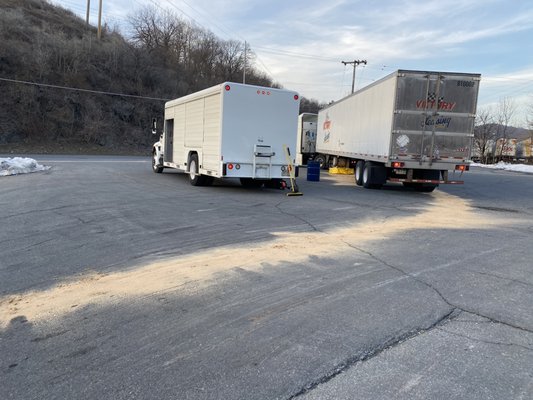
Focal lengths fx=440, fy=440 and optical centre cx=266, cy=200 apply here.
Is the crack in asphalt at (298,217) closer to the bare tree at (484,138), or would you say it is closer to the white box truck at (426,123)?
the white box truck at (426,123)

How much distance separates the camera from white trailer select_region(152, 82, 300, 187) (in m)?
13.9

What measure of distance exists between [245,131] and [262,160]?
1.10 meters

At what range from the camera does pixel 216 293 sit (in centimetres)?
483

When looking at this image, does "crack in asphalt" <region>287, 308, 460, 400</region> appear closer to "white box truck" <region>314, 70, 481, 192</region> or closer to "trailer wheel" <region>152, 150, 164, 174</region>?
"white box truck" <region>314, 70, 481, 192</region>

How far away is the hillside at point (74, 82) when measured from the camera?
132 feet

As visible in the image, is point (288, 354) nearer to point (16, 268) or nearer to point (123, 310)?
point (123, 310)

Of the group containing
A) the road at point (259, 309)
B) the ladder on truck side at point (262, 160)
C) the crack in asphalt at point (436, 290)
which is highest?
the ladder on truck side at point (262, 160)

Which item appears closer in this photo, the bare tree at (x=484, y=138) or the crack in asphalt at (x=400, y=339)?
the crack in asphalt at (x=400, y=339)

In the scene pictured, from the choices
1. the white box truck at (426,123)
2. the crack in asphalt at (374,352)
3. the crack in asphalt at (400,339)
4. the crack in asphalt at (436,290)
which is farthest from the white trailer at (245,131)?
the crack in asphalt at (374,352)

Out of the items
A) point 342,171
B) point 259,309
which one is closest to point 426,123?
point 342,171

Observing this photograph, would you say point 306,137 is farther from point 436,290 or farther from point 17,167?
point 436,290

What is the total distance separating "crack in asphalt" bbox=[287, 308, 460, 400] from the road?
0.01m

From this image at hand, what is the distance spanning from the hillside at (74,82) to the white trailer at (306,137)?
19770mm

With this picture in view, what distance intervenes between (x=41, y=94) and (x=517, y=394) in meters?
46.9
